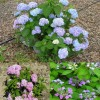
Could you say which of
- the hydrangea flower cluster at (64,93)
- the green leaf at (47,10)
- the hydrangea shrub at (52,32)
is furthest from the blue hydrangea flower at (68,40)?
the hydrangea flower cluster at (64,93)

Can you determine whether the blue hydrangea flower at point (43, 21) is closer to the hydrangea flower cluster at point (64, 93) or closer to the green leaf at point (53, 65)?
the green leaf at point (53, 65)

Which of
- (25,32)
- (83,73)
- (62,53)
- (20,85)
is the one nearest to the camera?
(20,85)

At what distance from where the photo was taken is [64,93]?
3.79 metres

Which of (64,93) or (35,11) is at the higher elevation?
(35,11)

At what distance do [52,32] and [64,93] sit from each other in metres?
0.85

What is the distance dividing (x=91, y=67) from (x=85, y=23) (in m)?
1.52

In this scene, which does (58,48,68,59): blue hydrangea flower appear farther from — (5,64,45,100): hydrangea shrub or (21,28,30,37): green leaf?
(5,64,45,100): hydrangea shrub

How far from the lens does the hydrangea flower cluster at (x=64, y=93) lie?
3746 mm

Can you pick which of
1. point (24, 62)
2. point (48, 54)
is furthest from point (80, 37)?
point (24, 62)

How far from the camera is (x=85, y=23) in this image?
541 centimetres

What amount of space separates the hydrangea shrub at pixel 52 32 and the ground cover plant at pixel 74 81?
17 cm

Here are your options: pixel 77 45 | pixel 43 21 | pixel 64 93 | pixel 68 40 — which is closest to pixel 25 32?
pixel 43 21

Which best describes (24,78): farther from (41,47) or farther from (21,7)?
(21,7)

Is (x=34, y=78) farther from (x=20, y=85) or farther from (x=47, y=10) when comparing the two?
(x=47, y=10)
